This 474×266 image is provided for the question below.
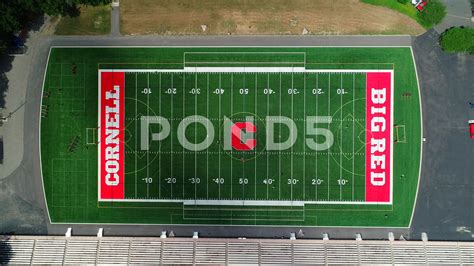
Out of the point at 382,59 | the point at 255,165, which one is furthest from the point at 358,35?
the point at 255,165

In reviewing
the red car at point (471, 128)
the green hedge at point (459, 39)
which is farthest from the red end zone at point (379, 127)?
the red car at point (471, 128)

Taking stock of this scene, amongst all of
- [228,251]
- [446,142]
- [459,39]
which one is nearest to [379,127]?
[446,142]

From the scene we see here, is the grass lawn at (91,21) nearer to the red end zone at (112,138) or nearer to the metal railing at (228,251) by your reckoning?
the red end zone at (112,138)

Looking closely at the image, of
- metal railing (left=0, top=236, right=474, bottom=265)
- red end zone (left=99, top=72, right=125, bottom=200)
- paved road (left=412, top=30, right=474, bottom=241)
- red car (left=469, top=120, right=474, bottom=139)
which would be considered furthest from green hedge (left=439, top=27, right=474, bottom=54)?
red end zone (left=99, top=72, right=125, bottom=200)

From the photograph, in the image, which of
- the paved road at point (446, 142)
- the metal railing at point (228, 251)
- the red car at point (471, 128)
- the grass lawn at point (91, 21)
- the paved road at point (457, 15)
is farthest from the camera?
the grass lawn at point (91, 21)

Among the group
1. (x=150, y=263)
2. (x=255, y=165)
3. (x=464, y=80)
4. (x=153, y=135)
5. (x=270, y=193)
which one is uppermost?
(x=464, y=80)

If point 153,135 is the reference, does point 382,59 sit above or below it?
above

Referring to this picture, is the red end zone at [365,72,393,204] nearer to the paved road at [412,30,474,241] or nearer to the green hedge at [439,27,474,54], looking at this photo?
the paved road at [412,30,474,241]

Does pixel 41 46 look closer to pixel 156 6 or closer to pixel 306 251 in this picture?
pixel 156 6
